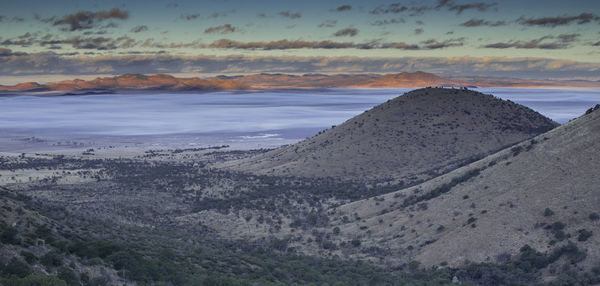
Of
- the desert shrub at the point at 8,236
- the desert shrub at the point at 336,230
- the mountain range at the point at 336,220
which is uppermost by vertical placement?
the desert shrub at the point at 8,236

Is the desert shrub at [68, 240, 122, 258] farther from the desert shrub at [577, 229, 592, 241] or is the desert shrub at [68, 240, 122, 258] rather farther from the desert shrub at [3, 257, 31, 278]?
the desert shrub at [577, 229, 592, 241]

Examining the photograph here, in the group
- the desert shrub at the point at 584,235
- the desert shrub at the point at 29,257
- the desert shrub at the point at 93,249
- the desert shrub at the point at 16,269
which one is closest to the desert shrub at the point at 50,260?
the desert shrub at the point at 29,257

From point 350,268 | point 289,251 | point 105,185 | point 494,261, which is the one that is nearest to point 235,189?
point 105,185

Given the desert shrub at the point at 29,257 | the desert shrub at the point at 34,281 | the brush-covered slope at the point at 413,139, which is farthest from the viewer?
the brush-covered slope at the point at 413,139

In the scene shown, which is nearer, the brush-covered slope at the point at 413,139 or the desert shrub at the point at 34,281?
the desert shrub at the point at 34,281

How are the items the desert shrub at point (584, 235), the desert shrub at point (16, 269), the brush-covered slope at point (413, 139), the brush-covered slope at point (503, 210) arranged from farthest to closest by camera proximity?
the brush-covered slope at point (413, 139) < the brush-covered slope at point (503, 210) < the desert shrub at point (584, 235) < the desert shrub at point (16, 269)

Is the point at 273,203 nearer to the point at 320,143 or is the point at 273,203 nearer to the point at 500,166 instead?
the point at 500,166

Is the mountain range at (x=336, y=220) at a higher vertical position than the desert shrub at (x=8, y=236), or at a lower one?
lower

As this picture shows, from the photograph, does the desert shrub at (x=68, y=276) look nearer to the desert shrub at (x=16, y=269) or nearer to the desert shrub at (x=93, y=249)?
the desert shrub at (x=16, y=269)
